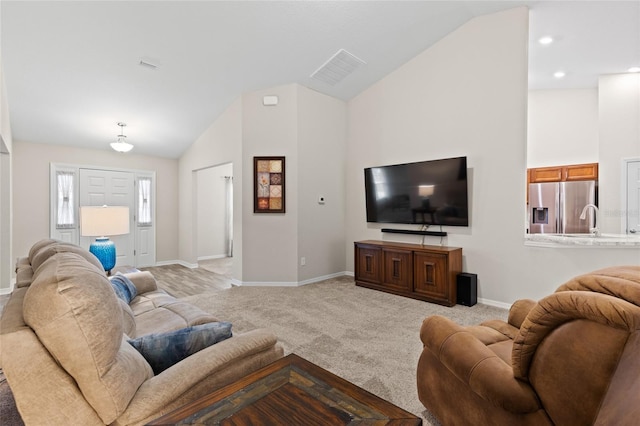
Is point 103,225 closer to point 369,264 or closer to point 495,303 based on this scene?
point 369,264

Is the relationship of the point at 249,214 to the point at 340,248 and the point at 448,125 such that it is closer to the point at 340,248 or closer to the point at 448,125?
the point at 340,248

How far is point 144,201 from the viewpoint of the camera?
665cm

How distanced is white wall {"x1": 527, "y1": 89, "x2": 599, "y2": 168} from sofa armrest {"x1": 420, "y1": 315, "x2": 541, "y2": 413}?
5351 millimetres

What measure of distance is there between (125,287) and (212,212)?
5397 millimetres

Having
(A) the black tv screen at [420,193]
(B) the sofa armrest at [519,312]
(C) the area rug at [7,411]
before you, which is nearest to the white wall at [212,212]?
(A) the black tv screen at [420,193]

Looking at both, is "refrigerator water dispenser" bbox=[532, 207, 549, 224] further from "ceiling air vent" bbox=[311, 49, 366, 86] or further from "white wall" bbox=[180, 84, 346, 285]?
"ceiling air vent" bbox=[311, 49, 366, 86]

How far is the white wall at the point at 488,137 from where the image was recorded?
363cm

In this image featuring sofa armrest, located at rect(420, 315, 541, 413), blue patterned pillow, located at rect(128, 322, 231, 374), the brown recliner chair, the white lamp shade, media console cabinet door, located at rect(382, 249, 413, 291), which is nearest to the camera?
the brown recliner chair

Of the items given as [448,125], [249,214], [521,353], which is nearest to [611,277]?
[521,353]

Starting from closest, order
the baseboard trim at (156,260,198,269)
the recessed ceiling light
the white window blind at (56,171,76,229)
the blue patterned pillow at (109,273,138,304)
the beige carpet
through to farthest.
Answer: the beige carpet, the blue patterned pillow at (109,273,138,304), the recessed ceiling light, the white window blind at (56,171,76,229), the baseboard trim at (156,260,198,269)

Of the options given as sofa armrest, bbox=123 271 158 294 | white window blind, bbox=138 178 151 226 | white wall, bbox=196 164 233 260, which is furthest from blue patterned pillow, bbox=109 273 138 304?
white wall, bbox=196 164 233 260

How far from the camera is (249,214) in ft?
16.1

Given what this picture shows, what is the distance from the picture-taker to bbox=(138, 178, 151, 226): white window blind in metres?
6.58

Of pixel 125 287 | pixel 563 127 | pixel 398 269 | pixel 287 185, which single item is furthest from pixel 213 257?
pixel 563 127
